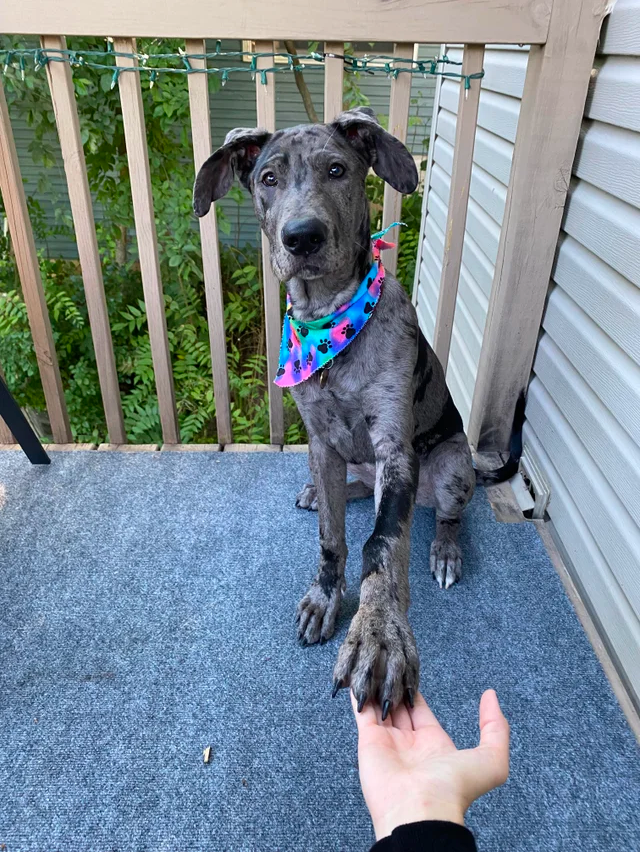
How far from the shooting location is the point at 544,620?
1.96 metres

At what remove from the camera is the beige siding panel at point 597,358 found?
1806mm

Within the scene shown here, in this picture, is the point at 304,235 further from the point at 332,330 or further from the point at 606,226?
the point at 606,226

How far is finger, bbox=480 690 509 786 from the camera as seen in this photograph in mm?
986

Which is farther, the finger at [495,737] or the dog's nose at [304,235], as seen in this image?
the dog's nose at [304,235]

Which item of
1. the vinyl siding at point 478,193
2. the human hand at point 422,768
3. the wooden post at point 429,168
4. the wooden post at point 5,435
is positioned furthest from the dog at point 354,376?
the wooden post at point 429,168

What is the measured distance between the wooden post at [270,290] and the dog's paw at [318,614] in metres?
1.11

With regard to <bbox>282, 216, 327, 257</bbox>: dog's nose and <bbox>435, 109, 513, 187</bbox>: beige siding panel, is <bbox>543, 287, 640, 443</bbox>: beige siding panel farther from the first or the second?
<bbox>282, 216, 327, 257</bbox>: dog's nose

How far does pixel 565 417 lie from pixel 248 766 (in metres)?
1.66

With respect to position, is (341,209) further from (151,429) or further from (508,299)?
(151,429)

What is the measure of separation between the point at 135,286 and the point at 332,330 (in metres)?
3.94

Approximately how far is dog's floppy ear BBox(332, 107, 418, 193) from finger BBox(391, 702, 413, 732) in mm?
1436

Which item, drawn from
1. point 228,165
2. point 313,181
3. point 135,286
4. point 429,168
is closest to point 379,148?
point 313,181

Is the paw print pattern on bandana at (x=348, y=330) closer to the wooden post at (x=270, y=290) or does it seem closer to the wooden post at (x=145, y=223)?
the wooden post at (x=270, y=290)

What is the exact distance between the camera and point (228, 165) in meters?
1.84
